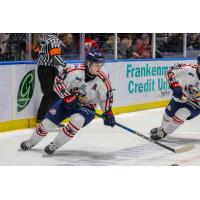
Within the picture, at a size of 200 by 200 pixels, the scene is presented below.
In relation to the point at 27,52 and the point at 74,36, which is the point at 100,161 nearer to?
the point at 27,52

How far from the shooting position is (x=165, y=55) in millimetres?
10336

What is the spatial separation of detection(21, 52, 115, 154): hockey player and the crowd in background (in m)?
1.80

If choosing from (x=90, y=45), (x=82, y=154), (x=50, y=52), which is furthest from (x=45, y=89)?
(x=90, y=45)

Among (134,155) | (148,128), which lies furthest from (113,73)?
(134,155)

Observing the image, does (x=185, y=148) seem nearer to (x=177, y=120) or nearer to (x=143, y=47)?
(x=177, y=120)

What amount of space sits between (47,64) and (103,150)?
1512 mm

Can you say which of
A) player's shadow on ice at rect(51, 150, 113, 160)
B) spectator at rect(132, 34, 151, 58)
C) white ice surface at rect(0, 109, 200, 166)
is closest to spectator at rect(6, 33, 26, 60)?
white ice surface at rect(0, 109, 200, 166)

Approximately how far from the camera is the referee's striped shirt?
7332 mm

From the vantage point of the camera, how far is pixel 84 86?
576 centimetres

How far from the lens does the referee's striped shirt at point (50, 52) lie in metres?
7.33

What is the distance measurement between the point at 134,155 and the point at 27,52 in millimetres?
2312

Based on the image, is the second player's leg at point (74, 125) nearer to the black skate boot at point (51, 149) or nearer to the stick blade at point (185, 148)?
the black skate boot at point (51, 149)

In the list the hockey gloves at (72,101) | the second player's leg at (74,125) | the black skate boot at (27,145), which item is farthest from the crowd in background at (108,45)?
the second player's leg at (74,125)

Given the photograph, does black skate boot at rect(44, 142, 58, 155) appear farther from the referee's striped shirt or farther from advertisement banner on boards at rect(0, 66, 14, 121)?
the referee's striped shirt
